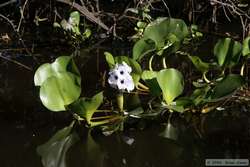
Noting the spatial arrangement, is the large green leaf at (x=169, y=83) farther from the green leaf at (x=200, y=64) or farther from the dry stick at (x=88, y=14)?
the dry stick at (x=88, y=14)

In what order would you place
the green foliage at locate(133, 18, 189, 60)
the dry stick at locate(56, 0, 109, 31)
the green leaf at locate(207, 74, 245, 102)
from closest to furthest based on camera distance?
the green leaf at locate(207, 74, 245, 102)
the green foliage at locate(133, 18, 189, 60)
the dry stick at locate(56, 0, 109, 31)

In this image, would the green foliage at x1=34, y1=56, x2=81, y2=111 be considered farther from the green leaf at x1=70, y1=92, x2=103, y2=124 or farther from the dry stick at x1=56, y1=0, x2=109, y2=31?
the dry stick at x1=56, y1=0, x2=109, y2=31

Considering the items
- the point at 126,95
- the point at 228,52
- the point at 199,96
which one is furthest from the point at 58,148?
the point at 228,52

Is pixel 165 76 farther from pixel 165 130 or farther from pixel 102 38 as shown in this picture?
pixel 102 38

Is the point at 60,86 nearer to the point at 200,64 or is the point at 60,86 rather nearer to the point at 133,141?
the point at 133,141

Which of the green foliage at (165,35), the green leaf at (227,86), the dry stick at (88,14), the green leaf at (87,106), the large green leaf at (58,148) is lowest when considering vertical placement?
the large green leaf at (58,148)

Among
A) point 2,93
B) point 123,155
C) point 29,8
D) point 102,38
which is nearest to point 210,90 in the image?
point 123,155

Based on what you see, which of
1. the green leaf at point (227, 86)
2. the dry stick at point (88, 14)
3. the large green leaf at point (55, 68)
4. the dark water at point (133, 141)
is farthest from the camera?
the dry stick at point (88, 14)

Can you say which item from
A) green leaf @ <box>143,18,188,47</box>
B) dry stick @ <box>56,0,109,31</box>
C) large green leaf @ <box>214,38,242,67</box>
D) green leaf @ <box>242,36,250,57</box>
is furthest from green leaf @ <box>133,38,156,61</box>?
dry stick @ <box>56,0,109,31</box>

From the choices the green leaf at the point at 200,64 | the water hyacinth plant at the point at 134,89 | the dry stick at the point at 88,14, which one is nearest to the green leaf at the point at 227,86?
the water hyacinth plant at the point at 134,89
